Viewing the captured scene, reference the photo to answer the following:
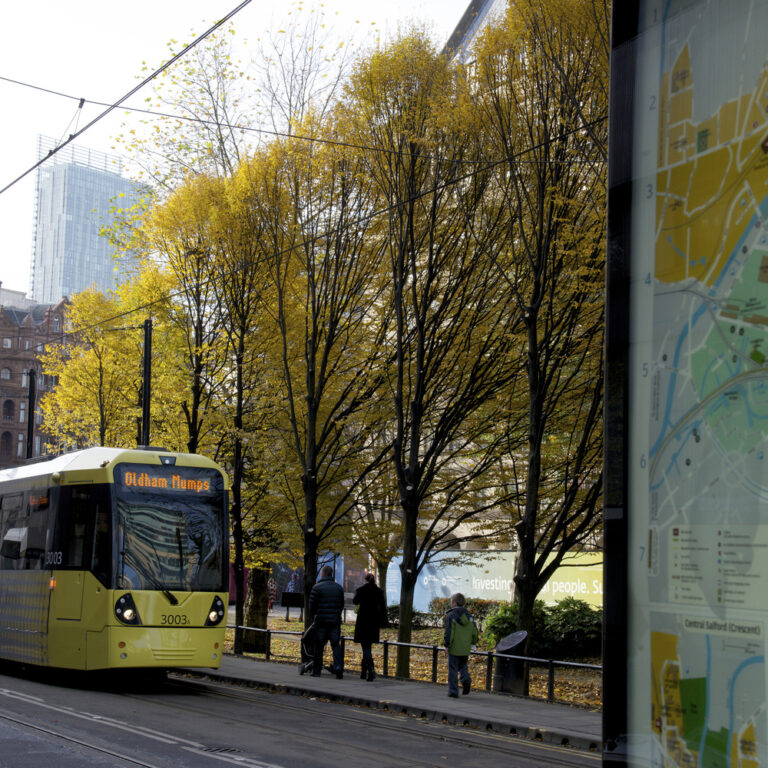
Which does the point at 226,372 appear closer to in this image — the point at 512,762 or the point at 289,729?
the point at 289,729

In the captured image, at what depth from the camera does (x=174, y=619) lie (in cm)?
1482

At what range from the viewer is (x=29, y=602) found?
53.1ft

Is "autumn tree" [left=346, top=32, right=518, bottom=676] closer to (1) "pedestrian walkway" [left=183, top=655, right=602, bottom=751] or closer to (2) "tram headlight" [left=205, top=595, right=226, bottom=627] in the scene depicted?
(1) "pedestrian walkway" [left=183, top=655, right=602, bottom=751]

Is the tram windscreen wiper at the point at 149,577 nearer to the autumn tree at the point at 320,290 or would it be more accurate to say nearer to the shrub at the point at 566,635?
the autumn tree at the point at 320,290

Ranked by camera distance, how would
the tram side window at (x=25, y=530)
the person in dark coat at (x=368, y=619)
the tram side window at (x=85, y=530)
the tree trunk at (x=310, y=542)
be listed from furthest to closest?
the tree trunk at (x=310, y=542) < the person in dark coat at (x=368, y=619) < the tram side window at (x=25, y=530) < the tram side window at (x=85, y=530)

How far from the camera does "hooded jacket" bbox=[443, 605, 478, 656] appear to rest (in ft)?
49.8

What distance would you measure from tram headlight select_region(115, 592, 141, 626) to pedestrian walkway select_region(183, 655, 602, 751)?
10.4 feet

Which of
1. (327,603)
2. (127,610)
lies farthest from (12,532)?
(327,603)

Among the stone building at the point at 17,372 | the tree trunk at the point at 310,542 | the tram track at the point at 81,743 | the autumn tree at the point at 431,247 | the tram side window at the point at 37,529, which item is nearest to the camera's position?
the tram track at the point at 81,743

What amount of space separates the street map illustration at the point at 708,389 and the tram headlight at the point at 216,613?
1354 cm

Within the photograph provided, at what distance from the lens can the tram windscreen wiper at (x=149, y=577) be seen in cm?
1476

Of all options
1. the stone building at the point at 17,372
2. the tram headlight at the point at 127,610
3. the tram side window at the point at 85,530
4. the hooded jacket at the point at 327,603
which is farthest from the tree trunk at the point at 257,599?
the stone building at the point at 17,372

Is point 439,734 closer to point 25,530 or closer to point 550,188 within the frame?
point 550,188

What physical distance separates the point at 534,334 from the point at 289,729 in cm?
717
